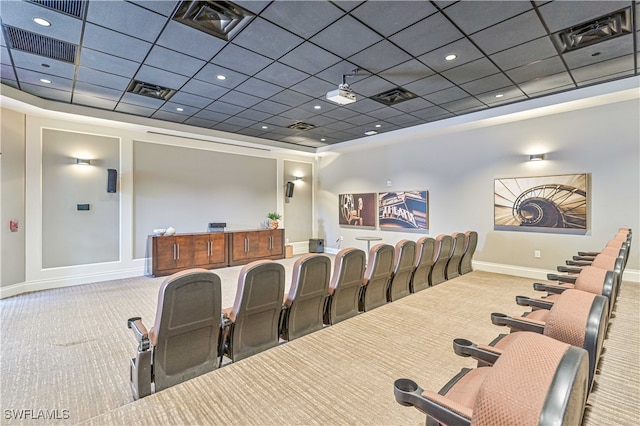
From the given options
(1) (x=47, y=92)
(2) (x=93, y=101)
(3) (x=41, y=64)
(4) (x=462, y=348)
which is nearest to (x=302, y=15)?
(4) (x=462, y=348)

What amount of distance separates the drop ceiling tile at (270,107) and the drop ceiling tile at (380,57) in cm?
202

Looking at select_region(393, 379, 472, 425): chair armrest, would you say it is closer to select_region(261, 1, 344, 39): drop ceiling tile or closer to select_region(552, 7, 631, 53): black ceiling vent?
select_region(261, 1, 344, 39): drop ceiling tile

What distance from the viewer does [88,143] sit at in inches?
240

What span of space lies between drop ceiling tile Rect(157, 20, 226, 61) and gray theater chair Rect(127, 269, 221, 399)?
8.72ft

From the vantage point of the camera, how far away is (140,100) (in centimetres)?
538

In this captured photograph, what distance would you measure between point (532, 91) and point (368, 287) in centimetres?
438

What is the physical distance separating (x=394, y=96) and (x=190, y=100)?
3576mm

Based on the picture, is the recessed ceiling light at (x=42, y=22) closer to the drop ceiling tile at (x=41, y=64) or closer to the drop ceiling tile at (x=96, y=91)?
the drop ceiling tile at (x=41, y=64)

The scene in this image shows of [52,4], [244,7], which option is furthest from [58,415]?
[244,7]

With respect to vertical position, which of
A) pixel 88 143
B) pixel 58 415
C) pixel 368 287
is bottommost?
pixel 58 415

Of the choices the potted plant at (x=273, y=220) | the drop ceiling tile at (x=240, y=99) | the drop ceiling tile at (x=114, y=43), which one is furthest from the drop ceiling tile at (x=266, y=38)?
the potted plant at (x=273, y=220)

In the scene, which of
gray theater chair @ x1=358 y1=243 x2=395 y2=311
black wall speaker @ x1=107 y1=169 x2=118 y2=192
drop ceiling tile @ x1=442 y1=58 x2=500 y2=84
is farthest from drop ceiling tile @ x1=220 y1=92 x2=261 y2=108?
gray theater chair @ x1=358 y1=243 x2=395 y2=311

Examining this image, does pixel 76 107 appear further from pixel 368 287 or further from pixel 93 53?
pixel 368 287

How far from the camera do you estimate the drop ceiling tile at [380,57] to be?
367 centimetres
